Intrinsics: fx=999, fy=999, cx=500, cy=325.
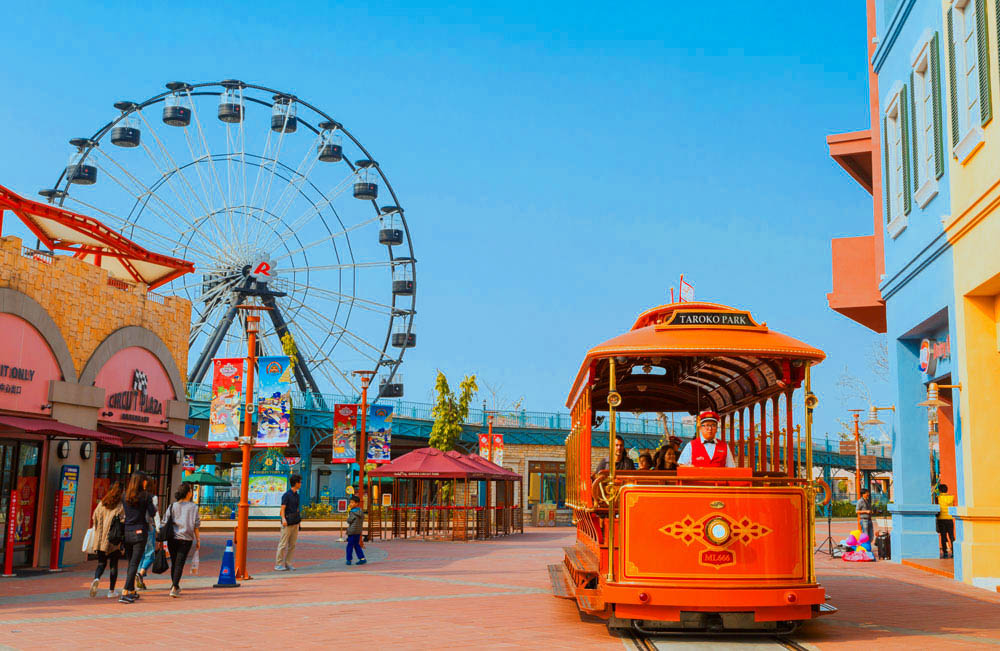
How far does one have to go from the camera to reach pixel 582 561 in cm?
1150

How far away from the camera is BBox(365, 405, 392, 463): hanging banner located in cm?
3022

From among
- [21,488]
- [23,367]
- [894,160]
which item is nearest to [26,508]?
A: [21,488]

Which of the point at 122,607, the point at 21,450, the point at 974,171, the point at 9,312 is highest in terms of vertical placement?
the point at 974,171

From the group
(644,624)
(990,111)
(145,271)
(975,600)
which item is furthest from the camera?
(145,271)

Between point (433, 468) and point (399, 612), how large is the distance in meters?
18.2

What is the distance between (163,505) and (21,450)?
218 inches

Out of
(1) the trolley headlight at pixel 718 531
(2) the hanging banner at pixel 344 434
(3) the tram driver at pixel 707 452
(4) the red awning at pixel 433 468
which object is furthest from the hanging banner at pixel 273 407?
(2) the hanging banner at pixel 344 434

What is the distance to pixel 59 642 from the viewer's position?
9.10 meters

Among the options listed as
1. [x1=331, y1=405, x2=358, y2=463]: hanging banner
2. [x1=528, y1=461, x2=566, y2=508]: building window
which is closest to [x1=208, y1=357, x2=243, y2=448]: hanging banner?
[x1=331, y1=405, x2=358, y2=463]: hanging banner

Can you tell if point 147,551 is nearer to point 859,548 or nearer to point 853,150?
point 859,548

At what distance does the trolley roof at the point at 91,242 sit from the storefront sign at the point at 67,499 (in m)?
5.06

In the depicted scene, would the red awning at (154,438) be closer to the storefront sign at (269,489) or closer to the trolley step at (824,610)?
the trolley step at (824,610)

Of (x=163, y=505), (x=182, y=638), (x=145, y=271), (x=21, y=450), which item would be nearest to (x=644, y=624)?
(x=182, y=638)

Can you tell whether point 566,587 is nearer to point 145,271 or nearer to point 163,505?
point 163,505
